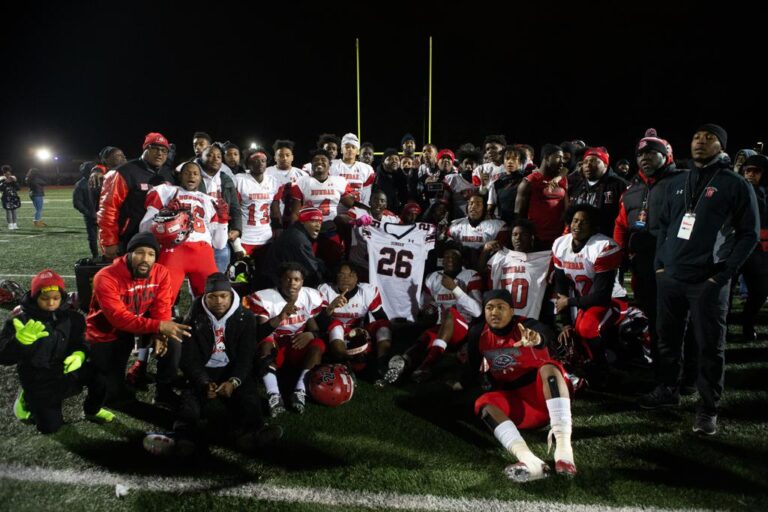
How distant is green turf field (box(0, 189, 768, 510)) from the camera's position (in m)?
3.11

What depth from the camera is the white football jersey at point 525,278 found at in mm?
5680

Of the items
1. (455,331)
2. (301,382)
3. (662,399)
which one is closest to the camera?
(662,399)

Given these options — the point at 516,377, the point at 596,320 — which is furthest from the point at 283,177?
the point at 516,377

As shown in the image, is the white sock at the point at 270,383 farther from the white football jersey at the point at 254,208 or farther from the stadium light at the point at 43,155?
the stadium light at the point at 43,155

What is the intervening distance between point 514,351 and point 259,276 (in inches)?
129

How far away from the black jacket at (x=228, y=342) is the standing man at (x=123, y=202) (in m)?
1.62

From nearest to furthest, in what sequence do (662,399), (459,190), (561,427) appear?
1. (561,427)
2. (662,399)
3. (459,190)

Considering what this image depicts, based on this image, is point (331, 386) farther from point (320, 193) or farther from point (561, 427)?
point (320, 193)

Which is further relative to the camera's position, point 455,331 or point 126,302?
point 455,331

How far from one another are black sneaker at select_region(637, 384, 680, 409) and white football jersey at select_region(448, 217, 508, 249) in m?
2.57

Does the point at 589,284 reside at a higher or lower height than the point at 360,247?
lower

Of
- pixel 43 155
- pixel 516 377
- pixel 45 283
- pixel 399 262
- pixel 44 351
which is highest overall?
pixel 43 155

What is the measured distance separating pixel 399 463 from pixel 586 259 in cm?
277

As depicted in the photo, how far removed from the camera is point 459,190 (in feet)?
26.0
